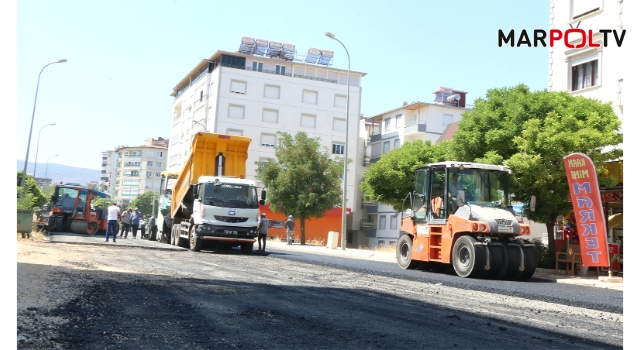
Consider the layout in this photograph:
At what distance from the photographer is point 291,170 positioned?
4406 centimetres

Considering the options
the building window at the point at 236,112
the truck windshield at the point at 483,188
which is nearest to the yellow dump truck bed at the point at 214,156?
the truck windshield at the point at 483,188

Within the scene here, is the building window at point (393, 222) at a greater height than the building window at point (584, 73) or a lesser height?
lesser

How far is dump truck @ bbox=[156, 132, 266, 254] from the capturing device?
22.5 m

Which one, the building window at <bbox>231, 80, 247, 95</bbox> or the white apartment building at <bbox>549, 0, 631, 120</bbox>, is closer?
the white apartment building at <bbox>549, 0, 631, 120</bbox>

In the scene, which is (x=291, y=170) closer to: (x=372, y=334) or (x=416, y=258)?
(x=416, y=258)

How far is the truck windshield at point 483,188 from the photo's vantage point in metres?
18.0

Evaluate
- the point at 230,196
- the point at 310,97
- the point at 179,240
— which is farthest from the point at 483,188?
the point at 310,97

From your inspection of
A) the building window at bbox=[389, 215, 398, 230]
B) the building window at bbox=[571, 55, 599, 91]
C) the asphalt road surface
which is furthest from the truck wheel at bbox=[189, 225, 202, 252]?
the building window at bbox=[389, 215, 398, 230]

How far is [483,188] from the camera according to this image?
711 inches

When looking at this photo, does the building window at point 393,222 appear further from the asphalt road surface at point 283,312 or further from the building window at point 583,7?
the asphalt road surface at point 283,312

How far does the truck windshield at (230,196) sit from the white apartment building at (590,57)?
42.1ft

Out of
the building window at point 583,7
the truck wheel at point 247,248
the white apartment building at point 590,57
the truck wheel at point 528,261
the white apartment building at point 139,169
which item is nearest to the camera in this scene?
the truck wheel at point 528,261

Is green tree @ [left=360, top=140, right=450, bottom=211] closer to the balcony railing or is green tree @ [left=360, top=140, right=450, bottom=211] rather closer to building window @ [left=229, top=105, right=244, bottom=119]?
the balcony railing

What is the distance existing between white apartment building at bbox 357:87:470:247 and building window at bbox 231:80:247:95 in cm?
1346
